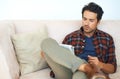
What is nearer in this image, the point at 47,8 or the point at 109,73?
the point at 109,73

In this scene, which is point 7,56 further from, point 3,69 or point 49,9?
point 49,9

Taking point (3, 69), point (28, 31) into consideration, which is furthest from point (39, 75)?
point (28, 31)

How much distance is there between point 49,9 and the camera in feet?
7.73

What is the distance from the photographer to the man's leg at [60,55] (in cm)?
149

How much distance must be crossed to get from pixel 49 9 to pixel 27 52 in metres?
0.64

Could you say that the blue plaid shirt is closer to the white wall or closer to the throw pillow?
the throw pillow

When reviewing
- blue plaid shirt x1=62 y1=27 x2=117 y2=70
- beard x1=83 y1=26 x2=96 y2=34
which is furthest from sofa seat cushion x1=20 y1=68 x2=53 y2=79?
beard x1=83 y1=26 x2=96 y2=34

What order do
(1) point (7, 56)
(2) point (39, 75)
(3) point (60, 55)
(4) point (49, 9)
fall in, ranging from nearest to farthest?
(3) point (60, 55) → (1) point (7, 56) → (2) point (39, 75) → (4) point (49, 9)

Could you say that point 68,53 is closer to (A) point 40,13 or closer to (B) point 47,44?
(B) point 47,44

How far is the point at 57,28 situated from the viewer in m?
2.10

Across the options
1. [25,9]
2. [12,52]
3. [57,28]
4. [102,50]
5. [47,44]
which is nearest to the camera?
[47,44]

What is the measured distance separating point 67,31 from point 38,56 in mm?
381

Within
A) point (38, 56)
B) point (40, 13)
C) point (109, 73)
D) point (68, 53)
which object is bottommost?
point (109, 73)

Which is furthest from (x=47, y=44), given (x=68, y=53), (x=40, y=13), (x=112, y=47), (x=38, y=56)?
(x=40, y=13)
